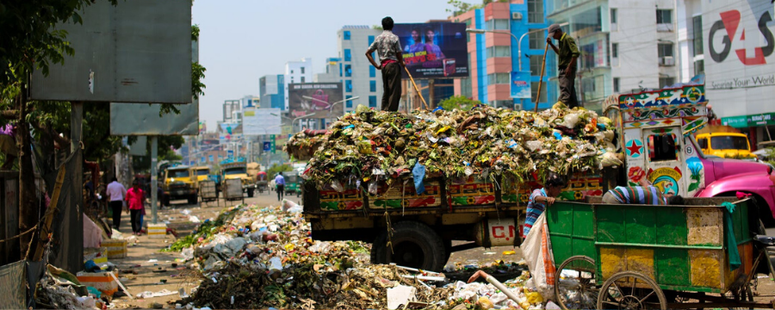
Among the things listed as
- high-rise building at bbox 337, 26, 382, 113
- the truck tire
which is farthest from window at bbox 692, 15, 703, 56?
high-rise building at bbox 337, 26, 382, 113

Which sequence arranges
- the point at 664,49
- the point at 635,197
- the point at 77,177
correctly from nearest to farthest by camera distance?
the point at 635,197 → the point at 77,177 → the point at 664,49

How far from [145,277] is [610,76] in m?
43.1

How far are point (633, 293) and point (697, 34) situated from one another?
43.6 m

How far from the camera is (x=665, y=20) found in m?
48.0

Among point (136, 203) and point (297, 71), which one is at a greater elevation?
point (297, 71)

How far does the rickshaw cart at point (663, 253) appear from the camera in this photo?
19.1 feet

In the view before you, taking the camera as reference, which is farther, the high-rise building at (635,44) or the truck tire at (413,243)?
the high-rise building at (635,44)

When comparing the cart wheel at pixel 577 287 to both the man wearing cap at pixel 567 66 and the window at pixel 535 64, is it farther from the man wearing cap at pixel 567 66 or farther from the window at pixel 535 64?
the window at pixel 535 64

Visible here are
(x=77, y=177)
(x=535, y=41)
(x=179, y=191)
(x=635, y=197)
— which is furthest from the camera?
(x=535, y=41)

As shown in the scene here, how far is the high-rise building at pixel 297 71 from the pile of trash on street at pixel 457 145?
18712cm

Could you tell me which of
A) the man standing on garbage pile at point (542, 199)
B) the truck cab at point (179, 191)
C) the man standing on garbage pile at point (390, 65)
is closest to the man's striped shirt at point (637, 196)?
the man standing on garbage pile at point (542, 199)

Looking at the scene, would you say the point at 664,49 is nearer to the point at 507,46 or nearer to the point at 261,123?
the point at 507,46

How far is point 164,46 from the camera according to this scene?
1038 cm

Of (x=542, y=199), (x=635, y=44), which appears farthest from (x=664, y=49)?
(x=542, y=199)
